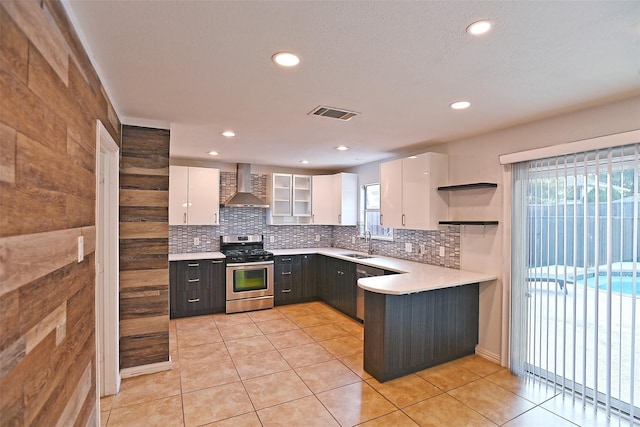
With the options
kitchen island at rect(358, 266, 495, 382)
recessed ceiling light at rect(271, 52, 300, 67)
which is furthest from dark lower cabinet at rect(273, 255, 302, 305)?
recessed ceiling light at rect(271, 52, 300, 67)

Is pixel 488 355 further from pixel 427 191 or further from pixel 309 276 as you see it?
pixel 309 276

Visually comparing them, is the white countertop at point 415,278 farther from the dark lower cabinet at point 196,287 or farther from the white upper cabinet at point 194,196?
the white upper cabinet at point 194,196

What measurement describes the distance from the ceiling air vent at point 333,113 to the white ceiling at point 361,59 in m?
0.10

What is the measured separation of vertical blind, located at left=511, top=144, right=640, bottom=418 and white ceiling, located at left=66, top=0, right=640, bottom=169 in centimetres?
56

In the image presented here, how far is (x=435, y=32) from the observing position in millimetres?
1557

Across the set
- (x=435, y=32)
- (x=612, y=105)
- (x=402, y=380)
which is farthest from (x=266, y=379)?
(x=612, y=105)

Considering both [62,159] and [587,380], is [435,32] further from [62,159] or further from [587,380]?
[587,380]

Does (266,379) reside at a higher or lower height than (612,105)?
lower

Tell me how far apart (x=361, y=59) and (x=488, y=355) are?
323cm

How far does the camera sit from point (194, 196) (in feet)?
16.3

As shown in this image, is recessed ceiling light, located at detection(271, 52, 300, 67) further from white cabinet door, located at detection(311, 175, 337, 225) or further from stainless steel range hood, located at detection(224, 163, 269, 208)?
white cabinet door, located at detection(311, 175, 337, 225)

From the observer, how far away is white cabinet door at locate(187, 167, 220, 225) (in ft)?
16.3

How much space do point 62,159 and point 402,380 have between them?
3.00 meters

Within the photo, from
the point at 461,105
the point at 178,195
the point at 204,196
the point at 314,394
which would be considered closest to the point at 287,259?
the point at 204,196
